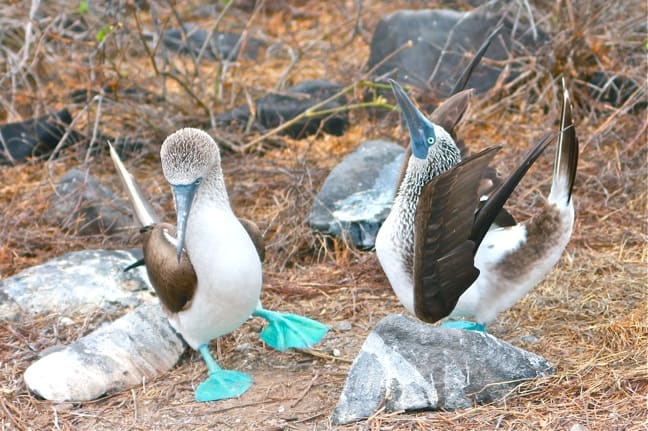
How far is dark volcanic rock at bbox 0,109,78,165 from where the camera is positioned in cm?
645

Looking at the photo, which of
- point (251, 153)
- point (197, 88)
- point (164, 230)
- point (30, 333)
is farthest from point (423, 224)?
point (197, 88)

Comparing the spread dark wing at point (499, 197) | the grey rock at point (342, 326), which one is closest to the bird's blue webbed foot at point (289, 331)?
the grey rock at point (342, 326)

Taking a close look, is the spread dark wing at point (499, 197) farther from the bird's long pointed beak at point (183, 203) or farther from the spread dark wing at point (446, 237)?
the bird's long pointed beak at point (183, 203)

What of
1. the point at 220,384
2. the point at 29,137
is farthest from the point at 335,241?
the point at 29,137

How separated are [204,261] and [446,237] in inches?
39.0

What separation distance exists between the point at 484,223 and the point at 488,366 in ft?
1.85

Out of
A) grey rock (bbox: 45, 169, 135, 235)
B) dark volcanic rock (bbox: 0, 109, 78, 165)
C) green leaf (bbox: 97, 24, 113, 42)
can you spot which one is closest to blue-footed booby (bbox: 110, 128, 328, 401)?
grey rock (bbox: 45, 169, 135, 235)

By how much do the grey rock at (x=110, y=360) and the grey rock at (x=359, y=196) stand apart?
1.24 m

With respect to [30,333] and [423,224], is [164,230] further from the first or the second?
[423,224]

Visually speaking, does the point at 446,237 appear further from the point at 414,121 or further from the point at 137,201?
the point at 137,201

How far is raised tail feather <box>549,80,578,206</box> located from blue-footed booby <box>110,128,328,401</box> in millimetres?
1272

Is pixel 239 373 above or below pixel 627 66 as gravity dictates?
below

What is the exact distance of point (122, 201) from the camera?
5504 mm

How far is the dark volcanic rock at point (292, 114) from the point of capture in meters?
6.58
